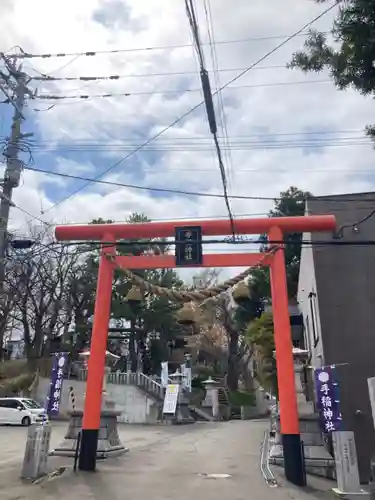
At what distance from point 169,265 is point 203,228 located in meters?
1.14

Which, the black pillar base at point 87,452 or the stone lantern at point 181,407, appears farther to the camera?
the stone lantern at point 181,407

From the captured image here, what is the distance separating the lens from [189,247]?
30.7 ft

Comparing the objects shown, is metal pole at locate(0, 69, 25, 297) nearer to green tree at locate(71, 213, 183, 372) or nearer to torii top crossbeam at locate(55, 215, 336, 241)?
torii top crossbeam at locate(55, 215, 336, 241)

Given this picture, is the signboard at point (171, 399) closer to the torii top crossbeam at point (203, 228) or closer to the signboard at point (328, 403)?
the signboard at point (328, 403)

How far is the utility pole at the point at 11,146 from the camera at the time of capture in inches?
328

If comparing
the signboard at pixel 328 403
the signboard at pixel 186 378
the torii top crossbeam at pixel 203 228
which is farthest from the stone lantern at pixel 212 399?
the torii top crossbeam at pixel 203 228

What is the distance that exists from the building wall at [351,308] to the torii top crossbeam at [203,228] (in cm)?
128

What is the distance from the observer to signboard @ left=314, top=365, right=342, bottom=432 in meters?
9.91

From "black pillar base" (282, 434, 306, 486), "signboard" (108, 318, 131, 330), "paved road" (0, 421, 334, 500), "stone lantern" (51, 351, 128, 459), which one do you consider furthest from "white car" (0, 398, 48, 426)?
"black pillar base" (282, 434, 306, 486)

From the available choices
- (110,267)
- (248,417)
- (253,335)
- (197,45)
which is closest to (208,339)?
(248,417)

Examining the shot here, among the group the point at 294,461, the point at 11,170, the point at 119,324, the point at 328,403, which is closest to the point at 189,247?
the point at 11,170

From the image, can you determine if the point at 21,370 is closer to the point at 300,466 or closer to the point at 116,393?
the point at 116,393

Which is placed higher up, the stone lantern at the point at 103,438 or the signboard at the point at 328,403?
the signboard at the point at 328,403

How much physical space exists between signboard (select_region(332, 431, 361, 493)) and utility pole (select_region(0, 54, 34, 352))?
280 inches
